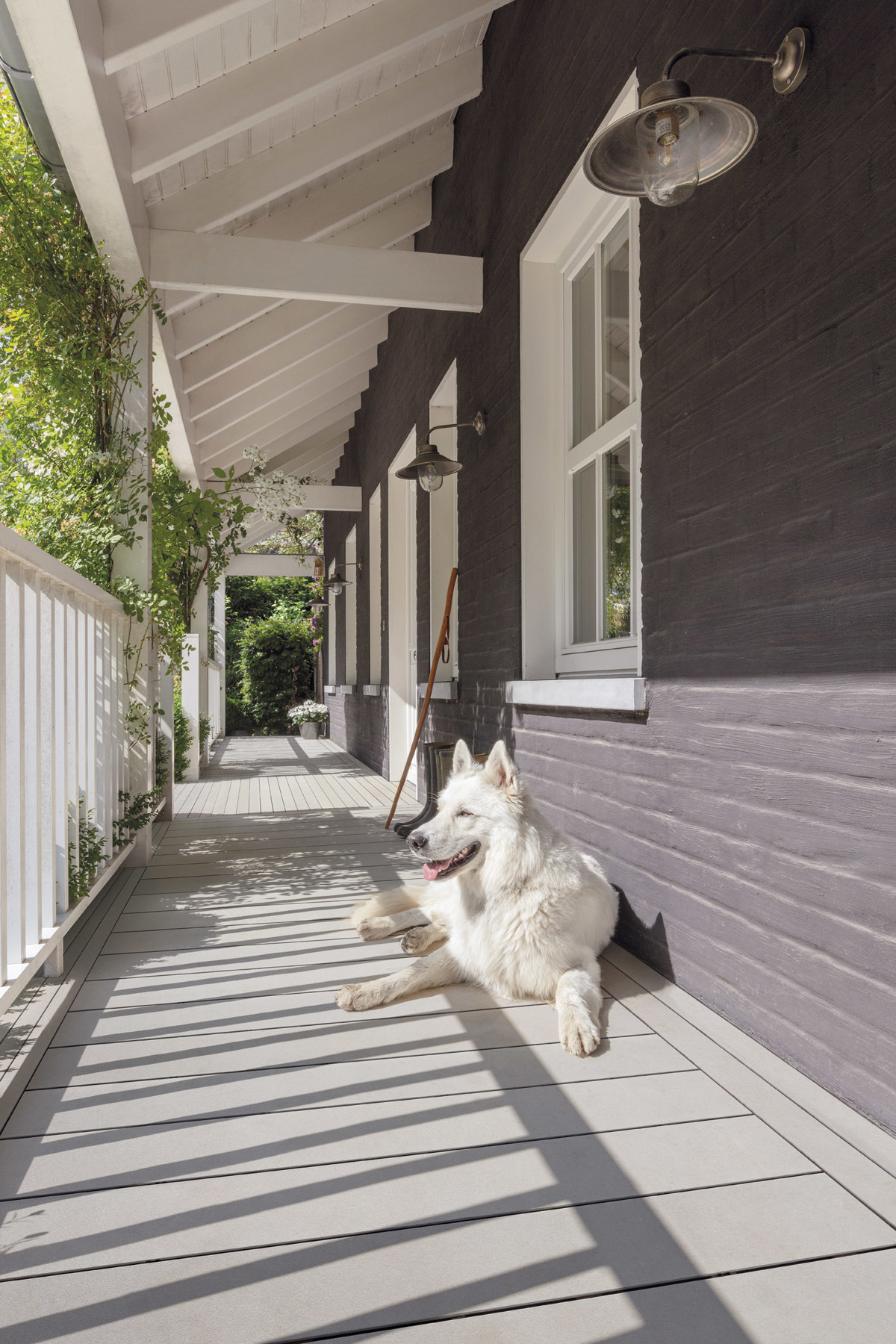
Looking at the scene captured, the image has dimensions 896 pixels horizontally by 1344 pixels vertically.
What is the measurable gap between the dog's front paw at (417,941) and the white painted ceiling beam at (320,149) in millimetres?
3455

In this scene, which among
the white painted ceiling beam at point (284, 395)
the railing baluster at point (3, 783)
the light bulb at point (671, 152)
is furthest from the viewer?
the white painted ceiling beam at point (284, 395)

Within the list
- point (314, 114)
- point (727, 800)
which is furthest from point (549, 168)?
point (727, 800)

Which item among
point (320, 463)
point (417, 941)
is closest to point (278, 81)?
point (417, 941)

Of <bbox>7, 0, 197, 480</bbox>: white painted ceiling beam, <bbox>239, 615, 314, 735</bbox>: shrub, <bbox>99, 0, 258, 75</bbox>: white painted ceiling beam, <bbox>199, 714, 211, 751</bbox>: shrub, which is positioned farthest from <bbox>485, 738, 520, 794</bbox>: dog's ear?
<bbox>239, 615, 314, 735</bbox>: shrub

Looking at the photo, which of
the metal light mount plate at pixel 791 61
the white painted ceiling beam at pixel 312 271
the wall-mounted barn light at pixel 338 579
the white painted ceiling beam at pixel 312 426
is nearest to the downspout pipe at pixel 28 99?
the white painted ceiling beam at pixel 312 271

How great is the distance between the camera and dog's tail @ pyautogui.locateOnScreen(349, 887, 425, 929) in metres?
2.64

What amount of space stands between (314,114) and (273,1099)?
427 cm

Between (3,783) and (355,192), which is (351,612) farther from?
(3,783)

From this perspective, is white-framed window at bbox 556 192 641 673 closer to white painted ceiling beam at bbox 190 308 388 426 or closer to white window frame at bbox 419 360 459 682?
white window frame at bbox 419 360 459 682

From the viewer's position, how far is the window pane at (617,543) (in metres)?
2.81

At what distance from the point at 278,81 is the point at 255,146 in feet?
2.17

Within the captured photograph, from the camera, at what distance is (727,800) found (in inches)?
73.8

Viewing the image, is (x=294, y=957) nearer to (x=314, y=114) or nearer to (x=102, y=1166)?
(x=102, y=1166)

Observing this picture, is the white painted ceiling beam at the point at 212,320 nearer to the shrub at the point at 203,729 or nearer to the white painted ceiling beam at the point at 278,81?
the white painted ceiling beam at the point at 278,81
